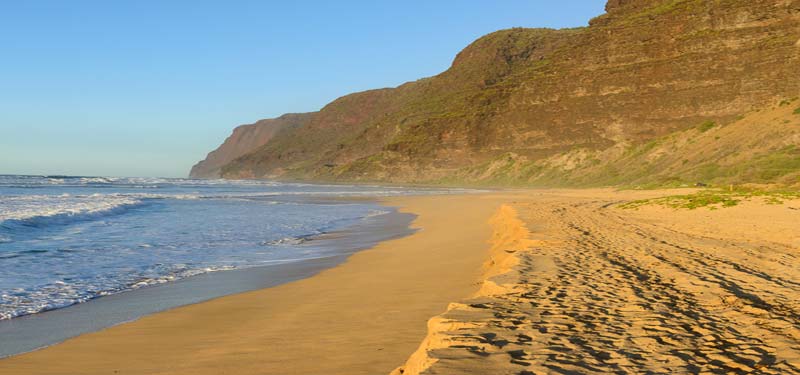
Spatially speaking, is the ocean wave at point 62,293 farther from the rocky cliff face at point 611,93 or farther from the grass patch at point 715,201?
the rocky cliff face at point 611,93

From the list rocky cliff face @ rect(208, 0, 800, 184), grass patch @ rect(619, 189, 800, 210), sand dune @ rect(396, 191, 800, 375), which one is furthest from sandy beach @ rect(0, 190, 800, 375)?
rocky cliff face @ rect(208, 0, 800, 184)

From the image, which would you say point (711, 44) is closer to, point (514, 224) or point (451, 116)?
point (451, 116)

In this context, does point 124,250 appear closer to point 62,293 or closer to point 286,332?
point 62,293

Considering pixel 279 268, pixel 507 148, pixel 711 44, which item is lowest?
pixel 279 268

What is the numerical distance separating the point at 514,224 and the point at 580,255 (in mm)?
6346

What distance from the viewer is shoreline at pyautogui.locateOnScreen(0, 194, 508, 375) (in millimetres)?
5109

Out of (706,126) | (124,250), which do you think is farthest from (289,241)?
(706,126)

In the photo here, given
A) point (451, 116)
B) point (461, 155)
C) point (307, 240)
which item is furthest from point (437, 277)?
point (451, 116)

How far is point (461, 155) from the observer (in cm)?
9562

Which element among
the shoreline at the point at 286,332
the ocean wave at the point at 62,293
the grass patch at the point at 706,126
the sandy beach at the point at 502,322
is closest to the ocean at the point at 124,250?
the ocean wave at the point at 62,293

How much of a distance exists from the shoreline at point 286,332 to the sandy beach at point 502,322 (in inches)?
0.9

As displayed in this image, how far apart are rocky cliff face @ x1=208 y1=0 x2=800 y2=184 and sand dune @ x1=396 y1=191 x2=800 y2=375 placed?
176 feet

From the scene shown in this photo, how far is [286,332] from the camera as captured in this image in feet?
20.5

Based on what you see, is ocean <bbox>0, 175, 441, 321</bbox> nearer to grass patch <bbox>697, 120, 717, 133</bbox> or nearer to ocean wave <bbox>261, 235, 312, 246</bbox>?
ocean wave <bbox>261, 235, 312, 246</bbox>
